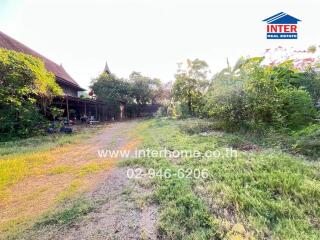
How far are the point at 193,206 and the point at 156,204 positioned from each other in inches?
22.4

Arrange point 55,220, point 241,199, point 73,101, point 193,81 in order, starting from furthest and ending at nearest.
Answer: point 193,81
point 73,101
point 241,199
point 55,220

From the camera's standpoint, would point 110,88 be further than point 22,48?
Yes

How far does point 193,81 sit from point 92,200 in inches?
696

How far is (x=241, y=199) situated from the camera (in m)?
2.70

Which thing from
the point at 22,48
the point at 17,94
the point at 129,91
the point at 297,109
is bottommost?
the point at 297,109

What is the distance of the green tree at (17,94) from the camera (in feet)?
27.3

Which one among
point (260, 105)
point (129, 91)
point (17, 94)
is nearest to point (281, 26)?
point (260, 105)

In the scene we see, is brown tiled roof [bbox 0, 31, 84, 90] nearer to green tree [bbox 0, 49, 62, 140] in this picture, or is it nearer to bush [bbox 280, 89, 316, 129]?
green tree [bbox 0, 49, 62, 140]

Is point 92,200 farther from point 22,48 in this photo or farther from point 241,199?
point 22,48

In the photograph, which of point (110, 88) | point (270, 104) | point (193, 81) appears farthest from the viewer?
point (110, 88)

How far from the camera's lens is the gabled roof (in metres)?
8.41

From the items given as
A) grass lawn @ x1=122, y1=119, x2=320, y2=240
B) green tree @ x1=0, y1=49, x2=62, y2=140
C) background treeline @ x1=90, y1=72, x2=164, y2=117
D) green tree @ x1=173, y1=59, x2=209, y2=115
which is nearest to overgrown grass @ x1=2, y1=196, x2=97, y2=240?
grass lawn @ x1=122, y1=119, x2=320, y2=240

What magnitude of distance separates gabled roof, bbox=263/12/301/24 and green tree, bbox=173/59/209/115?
1069 cm

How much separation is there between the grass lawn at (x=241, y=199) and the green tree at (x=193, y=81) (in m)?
15.5
